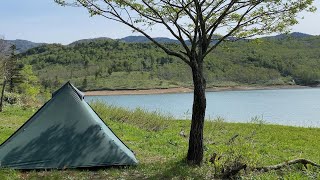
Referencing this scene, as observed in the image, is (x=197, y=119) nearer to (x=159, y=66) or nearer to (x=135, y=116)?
(x=135, y=116)

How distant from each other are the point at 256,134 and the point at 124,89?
96497 mm

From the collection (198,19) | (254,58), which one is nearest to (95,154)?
(198,19)

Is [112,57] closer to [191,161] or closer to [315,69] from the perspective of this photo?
[315,69]

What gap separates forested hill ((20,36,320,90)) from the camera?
126062 mm

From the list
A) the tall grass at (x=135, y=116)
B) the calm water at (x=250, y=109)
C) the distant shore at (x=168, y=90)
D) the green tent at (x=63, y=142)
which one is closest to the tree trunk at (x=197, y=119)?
the green tent at (x=63, y=142)

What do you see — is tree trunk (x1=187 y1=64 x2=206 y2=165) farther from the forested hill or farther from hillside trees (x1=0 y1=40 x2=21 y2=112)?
the forested hill

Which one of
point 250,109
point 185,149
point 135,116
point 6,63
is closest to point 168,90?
point 250,109

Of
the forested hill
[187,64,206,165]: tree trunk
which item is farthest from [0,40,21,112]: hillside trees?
the forested hill

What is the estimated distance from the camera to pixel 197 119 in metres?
10.2

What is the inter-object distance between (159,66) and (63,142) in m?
137

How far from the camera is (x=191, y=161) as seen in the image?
1030 cm

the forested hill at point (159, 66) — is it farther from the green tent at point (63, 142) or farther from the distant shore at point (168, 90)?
the green tent at point (63, 142)

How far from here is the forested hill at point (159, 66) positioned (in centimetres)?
12606

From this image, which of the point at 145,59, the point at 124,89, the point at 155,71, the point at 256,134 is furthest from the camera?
the point at 145,59
